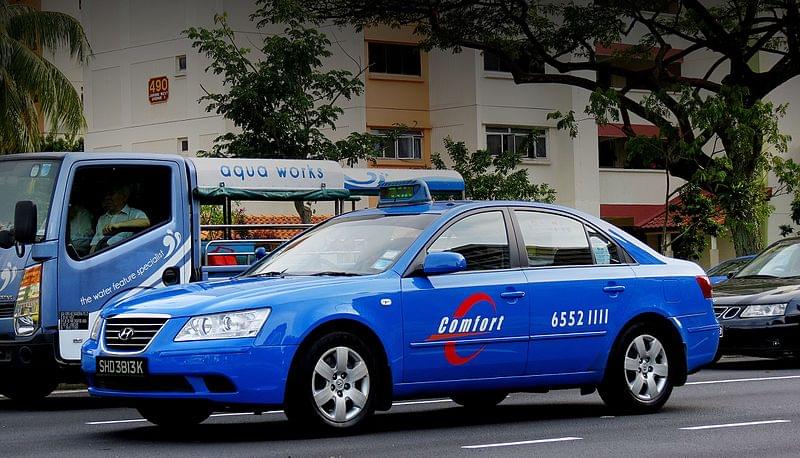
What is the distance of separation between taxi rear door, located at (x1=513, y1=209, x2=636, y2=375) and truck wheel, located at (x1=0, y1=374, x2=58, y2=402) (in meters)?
5.54

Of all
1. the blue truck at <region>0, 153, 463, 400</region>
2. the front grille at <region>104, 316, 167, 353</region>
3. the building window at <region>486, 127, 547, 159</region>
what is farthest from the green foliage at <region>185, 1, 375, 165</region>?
the front grille at <region>104, 316, 167, 353</region>

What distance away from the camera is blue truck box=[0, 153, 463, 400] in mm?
13789

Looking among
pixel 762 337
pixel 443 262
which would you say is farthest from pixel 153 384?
pixel 762 337

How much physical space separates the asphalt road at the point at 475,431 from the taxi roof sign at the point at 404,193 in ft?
5.57

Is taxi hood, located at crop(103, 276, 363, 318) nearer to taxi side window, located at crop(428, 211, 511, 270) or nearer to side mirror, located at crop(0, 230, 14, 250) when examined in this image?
taxi side window, located at crop(428, 211, 511, 270)

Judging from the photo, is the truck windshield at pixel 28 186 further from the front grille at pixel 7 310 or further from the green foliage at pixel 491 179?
the green foliage at pixel 491 179

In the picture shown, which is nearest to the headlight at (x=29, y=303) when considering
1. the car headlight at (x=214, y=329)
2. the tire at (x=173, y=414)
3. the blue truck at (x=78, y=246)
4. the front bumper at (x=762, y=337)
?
Answer: the blue truck at (x=78, y=246)

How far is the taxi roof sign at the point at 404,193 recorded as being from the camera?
1167 centimetres

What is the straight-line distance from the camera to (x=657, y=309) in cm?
1205

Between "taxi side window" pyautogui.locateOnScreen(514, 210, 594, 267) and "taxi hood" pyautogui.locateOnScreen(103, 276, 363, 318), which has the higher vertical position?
"taxi side window" pyautogui.locateOnScreen(514, 210, 594, 267)

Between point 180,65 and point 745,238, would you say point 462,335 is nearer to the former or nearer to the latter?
point 745,238

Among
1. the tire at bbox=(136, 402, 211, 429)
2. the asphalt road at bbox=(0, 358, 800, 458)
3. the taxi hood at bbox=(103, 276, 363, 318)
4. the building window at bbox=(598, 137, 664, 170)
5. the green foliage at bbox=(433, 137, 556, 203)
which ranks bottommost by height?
the asphalt road at bbox=(0, 358, 800, 458)

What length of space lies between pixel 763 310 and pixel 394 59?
27.8 m

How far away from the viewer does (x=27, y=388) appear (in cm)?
1490
